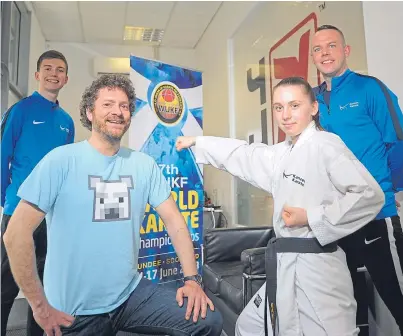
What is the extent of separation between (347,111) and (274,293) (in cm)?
91

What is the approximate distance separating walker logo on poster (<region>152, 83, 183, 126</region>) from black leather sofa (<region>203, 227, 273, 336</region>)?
0.92 m

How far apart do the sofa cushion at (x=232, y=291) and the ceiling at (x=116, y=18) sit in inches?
128

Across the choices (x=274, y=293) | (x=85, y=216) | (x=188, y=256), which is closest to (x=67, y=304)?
(x=85, y=216)

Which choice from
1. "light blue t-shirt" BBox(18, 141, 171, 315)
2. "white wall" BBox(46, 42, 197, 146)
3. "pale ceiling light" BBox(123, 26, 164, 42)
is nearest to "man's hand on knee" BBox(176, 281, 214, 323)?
"light blue t-shirt" BBox(18, 141, 171, 315)

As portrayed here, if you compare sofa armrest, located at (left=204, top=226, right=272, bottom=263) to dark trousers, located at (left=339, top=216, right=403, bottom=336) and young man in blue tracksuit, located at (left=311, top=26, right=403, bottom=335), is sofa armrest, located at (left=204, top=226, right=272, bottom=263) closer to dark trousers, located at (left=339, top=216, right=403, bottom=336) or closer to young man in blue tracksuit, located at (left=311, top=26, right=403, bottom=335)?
young man in blue tracksuit, located at (left=311, top=26, right=403, bottom=335)

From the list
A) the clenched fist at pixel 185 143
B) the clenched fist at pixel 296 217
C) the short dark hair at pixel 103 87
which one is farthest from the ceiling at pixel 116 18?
the clenched fist at pixel 296 217

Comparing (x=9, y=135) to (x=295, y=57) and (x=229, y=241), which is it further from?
(x=295, y=57)

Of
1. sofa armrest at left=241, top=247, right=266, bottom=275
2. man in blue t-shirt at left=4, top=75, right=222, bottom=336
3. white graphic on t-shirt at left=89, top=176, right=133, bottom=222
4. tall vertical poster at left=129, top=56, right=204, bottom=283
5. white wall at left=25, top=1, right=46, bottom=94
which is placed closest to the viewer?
man in blue t-shirt at left=4, top=75, right=222, bottom=336

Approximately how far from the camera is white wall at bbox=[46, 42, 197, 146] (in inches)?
187

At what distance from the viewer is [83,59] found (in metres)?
5.00

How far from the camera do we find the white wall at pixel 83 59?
15.6ft

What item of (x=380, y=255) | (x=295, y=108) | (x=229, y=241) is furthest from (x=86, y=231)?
(x=229, y=241)

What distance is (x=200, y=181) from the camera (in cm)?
279

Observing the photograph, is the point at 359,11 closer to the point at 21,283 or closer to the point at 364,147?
the point at 364,147
